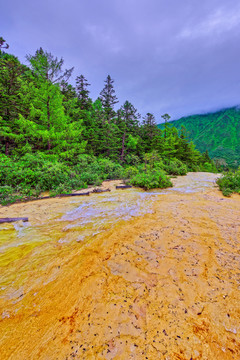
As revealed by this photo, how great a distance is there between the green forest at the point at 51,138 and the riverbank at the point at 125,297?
15.9ft

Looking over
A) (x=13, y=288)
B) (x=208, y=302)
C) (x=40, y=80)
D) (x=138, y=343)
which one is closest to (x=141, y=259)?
(x=208, y=302)

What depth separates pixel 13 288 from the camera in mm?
1918

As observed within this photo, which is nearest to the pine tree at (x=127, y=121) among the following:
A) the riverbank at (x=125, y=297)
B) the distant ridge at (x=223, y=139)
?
the riverbank at (x=125, y=297)

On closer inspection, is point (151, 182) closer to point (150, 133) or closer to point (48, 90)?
point (48, 90)

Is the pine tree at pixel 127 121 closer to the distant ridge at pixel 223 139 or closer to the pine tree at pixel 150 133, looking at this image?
the pine tree at pixel 150 133

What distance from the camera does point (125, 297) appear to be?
1.77 meters

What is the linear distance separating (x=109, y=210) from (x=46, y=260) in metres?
2.81

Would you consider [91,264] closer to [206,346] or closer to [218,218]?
[206,346]

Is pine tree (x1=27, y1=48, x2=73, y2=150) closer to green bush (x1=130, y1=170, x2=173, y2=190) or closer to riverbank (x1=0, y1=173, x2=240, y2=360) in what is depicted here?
green bush (x1=130, y1=170, x2=173, y2=190)

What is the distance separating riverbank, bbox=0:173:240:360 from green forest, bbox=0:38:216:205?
4.86 metres

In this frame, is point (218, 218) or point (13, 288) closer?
point (13, 288)

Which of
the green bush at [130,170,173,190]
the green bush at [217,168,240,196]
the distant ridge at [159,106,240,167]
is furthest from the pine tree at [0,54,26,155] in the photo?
the distant ridge at [159,106,240,167]

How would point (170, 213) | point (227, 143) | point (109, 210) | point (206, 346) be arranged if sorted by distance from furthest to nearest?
1. point (227, 143)
2. point (109, 210)
3. point (170, 213)
4. point (206, 346)

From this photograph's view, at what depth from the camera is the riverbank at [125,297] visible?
1.26 meters
